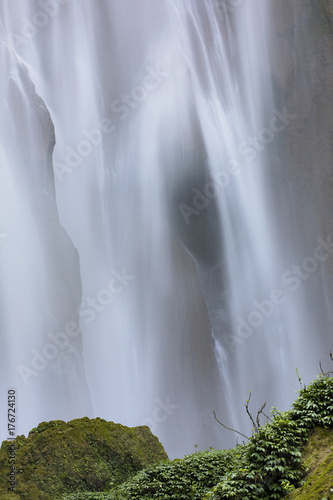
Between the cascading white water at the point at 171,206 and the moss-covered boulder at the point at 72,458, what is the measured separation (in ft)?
27.2

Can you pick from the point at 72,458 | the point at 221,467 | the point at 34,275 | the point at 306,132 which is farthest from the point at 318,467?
the point at 306,132

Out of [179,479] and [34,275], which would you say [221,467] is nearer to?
[179,479]

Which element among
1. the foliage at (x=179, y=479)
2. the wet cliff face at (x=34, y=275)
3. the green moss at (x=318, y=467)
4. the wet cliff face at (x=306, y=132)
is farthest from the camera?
the wet cliff face at (x=306, y=132)

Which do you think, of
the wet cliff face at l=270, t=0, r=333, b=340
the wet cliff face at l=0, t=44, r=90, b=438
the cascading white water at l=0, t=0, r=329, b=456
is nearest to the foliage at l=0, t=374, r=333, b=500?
the wet cliff face at l=0, t=44, r=90, b=438

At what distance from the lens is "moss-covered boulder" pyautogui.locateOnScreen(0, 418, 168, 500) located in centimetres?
712

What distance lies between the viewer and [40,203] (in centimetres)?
1719

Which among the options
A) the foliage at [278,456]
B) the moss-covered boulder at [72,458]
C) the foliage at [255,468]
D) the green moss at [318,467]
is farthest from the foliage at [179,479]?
the green moss at [318,467]

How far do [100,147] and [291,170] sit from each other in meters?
7.86

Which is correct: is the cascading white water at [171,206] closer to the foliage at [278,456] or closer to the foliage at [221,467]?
the foliage at [221,467]

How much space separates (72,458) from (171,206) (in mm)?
12884

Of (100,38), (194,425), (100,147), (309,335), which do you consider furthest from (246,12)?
(194,425)

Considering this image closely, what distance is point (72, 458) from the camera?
762 centimetres

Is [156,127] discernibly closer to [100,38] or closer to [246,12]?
[100,38]

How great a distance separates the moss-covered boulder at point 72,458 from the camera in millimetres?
7117
